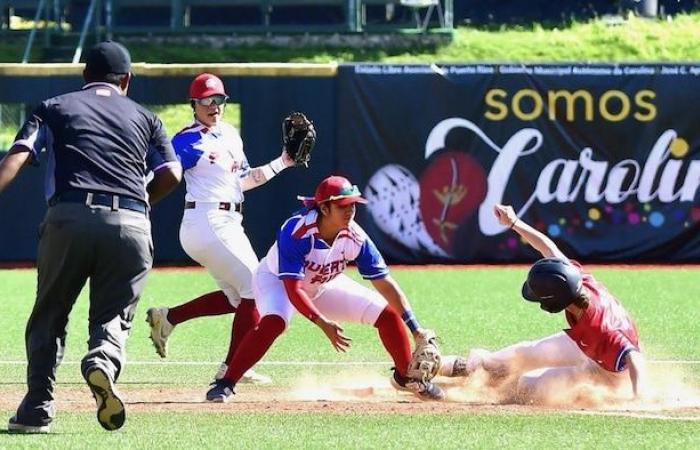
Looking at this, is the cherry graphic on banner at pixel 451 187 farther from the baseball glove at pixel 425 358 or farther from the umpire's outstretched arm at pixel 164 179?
the umpire's outstretched arm at pixel 164 179

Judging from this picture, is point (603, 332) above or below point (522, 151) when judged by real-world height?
above

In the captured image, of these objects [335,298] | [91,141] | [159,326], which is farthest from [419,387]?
[91,141]

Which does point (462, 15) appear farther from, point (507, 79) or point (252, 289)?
point (252, 289)

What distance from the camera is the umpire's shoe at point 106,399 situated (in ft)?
23.5

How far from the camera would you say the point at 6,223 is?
18.6 metres

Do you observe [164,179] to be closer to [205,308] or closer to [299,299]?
[299,299]

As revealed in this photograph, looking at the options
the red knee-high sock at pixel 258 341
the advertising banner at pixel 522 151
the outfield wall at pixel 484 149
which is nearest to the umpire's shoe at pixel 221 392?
the red knee-high sock at pixel 258 341

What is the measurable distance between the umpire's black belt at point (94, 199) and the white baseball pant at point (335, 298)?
1744 mm

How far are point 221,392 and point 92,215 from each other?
6.45 feet

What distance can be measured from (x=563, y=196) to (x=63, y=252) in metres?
11.8

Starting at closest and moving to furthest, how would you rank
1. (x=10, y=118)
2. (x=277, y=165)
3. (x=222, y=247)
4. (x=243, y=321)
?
(x=243, y=321) → (x=222, y=247) → (x=277, y=165) → (x=10, y=118)

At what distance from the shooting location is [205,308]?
34.0 ft

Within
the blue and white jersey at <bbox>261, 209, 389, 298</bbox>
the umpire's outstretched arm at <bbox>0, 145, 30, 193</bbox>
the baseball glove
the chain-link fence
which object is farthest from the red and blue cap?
the chain-link fence

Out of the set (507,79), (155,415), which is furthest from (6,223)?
(155,415)
